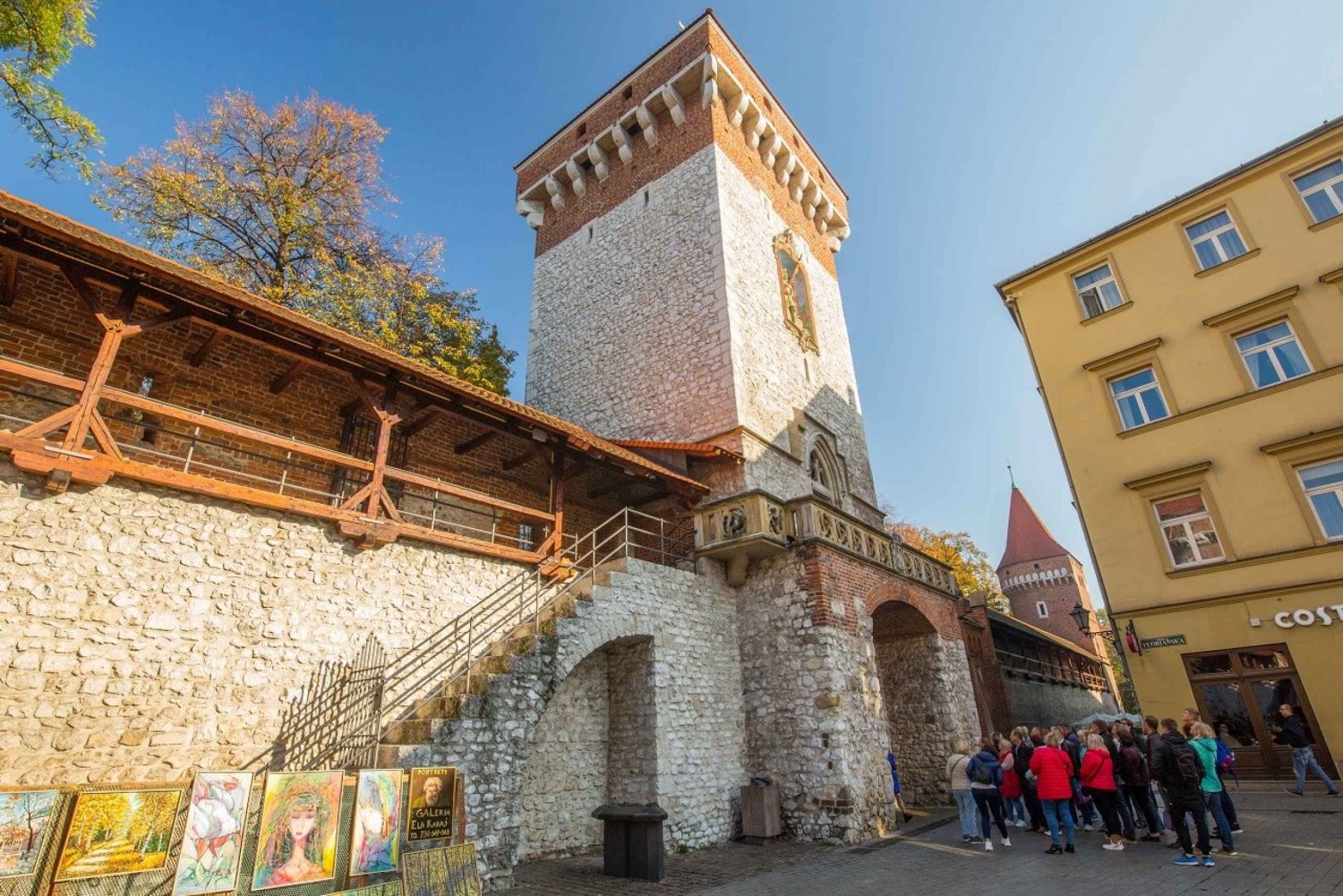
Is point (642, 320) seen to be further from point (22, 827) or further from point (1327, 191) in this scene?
point (1327, 191)

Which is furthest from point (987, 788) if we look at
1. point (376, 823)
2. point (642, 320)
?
point (642, 320)

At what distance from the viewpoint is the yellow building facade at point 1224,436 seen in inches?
454

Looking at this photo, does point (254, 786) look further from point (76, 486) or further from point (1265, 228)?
point (1265, 228)

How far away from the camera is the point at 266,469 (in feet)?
28.3

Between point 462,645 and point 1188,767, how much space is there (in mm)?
8779

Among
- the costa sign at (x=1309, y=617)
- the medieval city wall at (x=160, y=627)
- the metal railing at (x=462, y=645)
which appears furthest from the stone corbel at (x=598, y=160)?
the costa sign at (x=1309, y=617)

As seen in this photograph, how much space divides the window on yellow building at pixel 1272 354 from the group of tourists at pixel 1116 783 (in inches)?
268

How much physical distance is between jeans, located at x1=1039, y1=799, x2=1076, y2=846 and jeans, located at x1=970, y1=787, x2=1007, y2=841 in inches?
35.1

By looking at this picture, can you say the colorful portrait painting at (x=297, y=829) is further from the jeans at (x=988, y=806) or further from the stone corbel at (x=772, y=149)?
the stone corbel at (x=772, y=149)

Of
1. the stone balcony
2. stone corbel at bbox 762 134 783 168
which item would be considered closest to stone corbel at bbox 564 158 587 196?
stone corbel at bbox 762 134 783 168

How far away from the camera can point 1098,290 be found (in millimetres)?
15578

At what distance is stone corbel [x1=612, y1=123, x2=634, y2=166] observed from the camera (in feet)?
64.3

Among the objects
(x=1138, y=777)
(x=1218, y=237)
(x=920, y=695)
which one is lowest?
(x=1138, y=777)

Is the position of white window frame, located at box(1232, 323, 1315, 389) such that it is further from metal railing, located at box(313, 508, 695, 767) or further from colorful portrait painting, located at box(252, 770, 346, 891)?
colorful portrait painting, located at box(252, 770, 346, 891)
